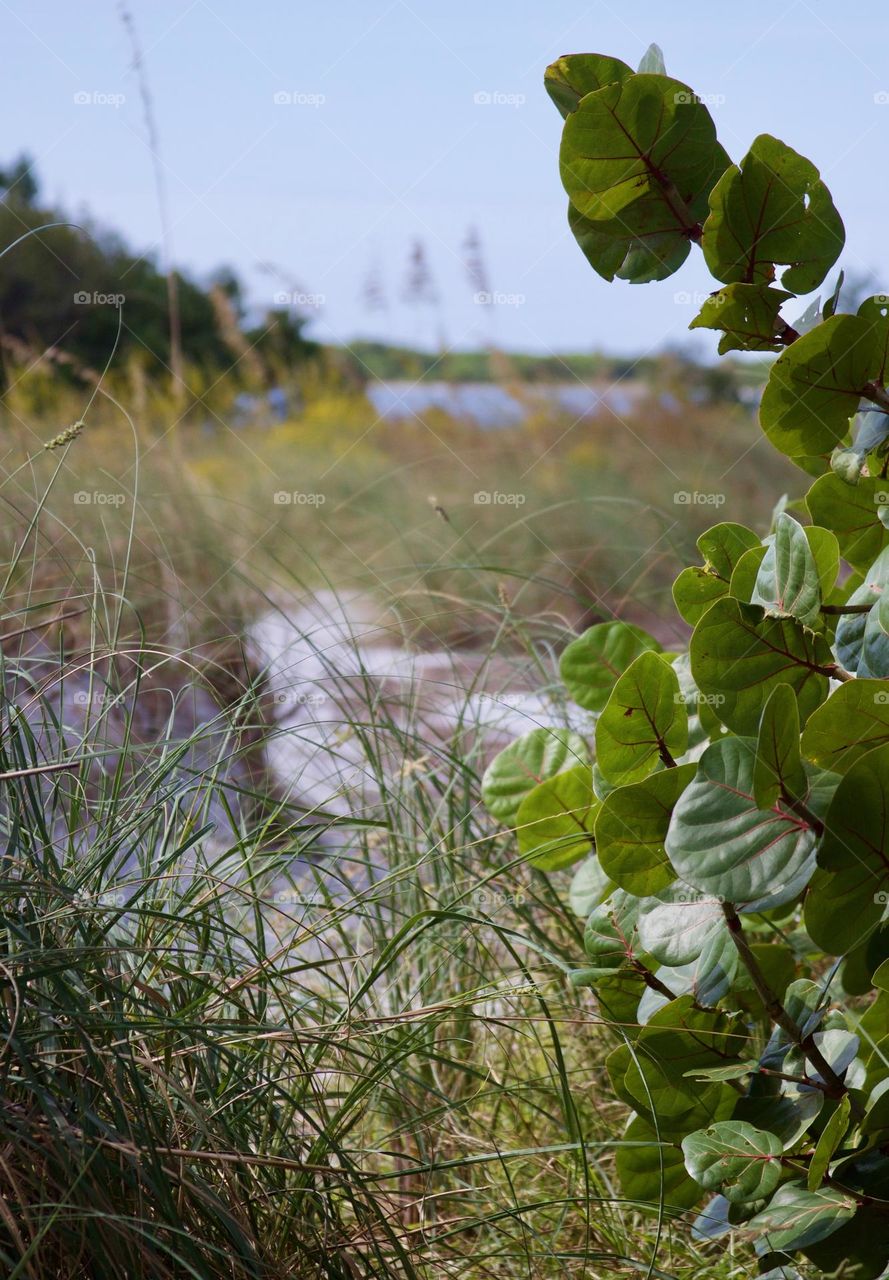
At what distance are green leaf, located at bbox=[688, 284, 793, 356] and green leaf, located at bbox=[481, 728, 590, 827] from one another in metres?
0.42

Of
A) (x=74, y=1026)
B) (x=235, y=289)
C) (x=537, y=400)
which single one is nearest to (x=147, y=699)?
(x=74, y=1026)

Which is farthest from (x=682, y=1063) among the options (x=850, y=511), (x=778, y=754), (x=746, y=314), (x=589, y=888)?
(x=746, y=314)

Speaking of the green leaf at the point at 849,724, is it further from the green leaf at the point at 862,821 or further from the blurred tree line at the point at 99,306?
the blurred tree line at the point at 99,306

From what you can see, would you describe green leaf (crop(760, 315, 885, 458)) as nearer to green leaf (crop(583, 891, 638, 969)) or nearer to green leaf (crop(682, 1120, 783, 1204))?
green leaf (crop(583, 891, 638, 969))

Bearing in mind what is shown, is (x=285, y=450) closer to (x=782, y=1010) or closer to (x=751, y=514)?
(x=751, y=514)

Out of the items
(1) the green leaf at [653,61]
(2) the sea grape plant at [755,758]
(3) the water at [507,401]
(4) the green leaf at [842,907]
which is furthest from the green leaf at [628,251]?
(3) the water at [507,401]

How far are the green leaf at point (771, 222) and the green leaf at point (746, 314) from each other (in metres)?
0.01

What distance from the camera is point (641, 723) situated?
82cm

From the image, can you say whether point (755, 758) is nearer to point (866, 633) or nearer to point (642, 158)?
point (866, 633)

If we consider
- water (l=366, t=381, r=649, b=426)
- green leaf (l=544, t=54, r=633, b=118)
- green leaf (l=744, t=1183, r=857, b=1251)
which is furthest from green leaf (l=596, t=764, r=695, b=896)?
water (l=366, t=381, r=649, b=426)

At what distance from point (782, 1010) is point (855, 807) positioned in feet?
0.61

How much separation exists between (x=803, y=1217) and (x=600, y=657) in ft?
1.52

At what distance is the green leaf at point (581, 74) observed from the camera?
80 centimetres

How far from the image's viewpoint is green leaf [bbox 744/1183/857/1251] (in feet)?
2.43
